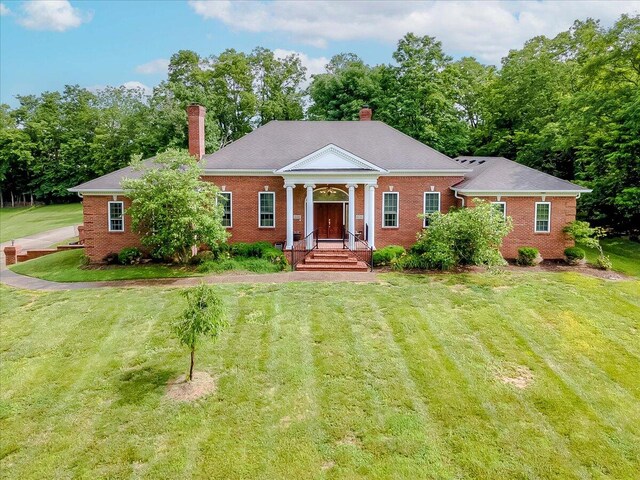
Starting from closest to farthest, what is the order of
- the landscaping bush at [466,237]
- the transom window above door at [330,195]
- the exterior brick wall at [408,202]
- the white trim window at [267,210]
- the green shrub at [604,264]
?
the landscaping bush at [466,237] → the green shrub at [604,264] → the exterior brick wall at [408,202] → the white trim window at [267,210] → the transom window above door at [330,195]

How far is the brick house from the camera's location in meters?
21.5

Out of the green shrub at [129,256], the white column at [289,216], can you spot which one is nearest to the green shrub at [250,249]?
the white column at [289,216]

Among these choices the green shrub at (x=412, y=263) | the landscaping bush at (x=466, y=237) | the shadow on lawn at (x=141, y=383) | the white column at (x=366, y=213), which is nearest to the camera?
the shadow on lawn at (x=141, y=383)

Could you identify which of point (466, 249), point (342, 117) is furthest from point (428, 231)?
point (342, 117)

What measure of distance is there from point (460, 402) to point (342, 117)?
32998 millimetres

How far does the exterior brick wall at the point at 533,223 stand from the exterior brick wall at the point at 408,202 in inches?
61.8

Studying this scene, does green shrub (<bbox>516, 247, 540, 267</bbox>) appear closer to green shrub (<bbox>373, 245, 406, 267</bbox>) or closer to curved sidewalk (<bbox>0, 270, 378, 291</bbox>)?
green shrub (<bbox>373, 245, 406, 267</bbox>)

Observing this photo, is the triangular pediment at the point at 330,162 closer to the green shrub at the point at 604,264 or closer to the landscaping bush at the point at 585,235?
the landscaping bush at the point at 585,235

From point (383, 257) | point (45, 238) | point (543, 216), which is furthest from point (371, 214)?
point (45, 238)

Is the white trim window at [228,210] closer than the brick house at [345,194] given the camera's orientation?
No

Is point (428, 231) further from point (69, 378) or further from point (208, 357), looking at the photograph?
point (69, 378)

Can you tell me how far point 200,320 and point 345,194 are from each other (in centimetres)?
1459

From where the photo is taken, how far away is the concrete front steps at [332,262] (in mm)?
19984

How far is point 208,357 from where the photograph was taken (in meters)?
11.9
